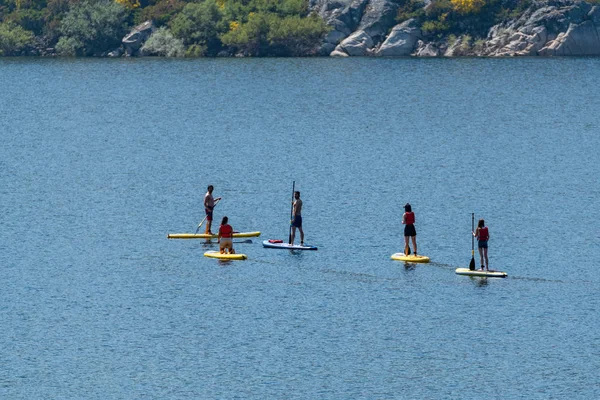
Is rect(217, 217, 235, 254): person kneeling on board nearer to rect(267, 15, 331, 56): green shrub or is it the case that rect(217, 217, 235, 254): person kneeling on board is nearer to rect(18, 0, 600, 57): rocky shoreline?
rect(18, 0, 600, 57): rocky shoreline

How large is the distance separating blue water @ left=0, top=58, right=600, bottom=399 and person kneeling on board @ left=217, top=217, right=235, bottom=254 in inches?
39.4

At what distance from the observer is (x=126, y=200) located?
72000 mm

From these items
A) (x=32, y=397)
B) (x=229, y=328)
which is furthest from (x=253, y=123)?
(x=32, y=397)

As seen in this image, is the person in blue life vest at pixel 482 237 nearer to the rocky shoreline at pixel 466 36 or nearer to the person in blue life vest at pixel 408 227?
the person in blue life vest at pixel 408 227

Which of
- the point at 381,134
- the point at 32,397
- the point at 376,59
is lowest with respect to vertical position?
the point at 32,397

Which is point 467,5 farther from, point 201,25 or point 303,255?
point 303,255

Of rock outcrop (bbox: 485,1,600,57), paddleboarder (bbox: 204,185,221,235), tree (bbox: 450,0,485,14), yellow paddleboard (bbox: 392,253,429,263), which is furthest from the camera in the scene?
tree (bbox: 450,0,485,14)

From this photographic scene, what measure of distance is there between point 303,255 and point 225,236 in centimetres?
323

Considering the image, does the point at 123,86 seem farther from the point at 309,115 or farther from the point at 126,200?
the point at 126,200

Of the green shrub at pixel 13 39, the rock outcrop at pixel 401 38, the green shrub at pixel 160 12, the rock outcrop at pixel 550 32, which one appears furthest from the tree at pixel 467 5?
the green shrub at pixel 13 39

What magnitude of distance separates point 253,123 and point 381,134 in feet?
37.6

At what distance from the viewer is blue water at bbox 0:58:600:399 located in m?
44.3

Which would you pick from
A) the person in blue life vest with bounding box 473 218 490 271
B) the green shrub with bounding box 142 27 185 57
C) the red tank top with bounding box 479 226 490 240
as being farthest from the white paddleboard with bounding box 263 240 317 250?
the green shrub with bounding box 142 27 185 57

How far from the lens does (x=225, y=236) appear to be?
2287 inches
